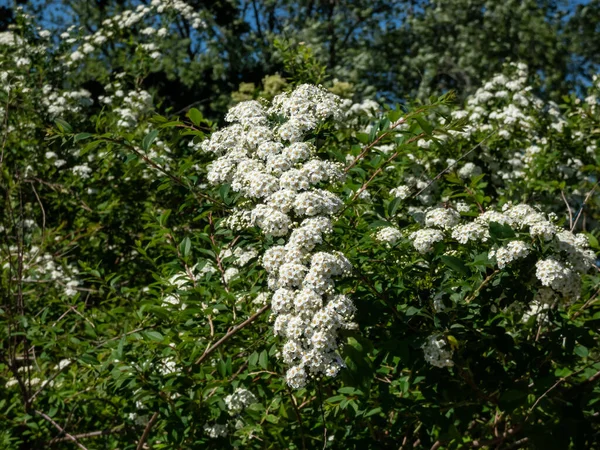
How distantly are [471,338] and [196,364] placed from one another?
0.87 metres

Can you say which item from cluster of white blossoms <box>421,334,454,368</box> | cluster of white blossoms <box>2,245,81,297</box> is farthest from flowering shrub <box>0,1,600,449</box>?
cluster of white blossoms <box>2,245,81,297</box>

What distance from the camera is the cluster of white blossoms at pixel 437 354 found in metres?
2.08

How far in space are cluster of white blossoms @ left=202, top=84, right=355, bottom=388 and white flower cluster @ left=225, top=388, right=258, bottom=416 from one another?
78 centimetres

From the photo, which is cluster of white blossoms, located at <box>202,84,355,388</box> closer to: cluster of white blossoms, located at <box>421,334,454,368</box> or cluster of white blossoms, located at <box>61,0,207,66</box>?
cluster of white blossoms, located at <box>421,334,454,368</box>

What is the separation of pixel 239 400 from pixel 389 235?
888 mm

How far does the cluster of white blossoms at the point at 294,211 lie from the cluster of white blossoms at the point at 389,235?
241 mm

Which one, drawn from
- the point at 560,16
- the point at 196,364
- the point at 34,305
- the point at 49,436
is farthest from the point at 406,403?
the point at 560,16

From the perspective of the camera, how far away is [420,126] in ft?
7.30

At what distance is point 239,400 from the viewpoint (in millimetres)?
2732

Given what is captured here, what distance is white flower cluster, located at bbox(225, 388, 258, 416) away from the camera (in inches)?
107

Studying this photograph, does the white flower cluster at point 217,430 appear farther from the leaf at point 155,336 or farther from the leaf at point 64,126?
the leaf at point 64,126

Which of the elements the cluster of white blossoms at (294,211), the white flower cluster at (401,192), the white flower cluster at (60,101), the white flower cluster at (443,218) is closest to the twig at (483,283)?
the white flower cluster at (443,218)

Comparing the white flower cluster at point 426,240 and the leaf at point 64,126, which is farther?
the leaf at point 64,126

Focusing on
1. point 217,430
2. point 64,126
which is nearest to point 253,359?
point 217,430
